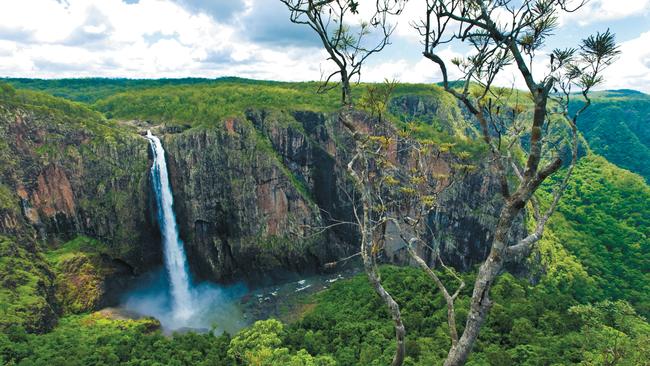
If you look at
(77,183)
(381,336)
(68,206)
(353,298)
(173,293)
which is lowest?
(173,293)

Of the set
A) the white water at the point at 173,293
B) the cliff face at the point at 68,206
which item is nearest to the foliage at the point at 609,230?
the white water at the point at 173,293

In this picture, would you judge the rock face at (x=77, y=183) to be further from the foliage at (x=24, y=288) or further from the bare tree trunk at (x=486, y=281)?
the bare tree trunk at (x=486, y=281)

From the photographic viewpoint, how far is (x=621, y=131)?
95.2 metres

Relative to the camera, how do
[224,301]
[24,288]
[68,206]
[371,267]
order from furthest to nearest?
1. [224,301]
2. [68,206]
3. [24,288]
4. [371,267]

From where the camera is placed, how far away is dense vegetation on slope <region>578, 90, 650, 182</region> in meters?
86.4

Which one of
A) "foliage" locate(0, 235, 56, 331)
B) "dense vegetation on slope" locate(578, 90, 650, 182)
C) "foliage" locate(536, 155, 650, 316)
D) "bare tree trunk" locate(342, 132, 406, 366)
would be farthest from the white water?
"dense vegetation on slope" locate(578, 90, 650, 182)

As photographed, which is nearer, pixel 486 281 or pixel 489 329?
pixel 486 281

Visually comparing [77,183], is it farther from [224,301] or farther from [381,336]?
[381,336]

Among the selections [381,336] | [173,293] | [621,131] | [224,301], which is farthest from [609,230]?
[621,131]

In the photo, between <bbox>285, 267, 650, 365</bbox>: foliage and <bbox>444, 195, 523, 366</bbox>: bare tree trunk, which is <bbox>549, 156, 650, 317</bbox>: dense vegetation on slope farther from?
<bbox>444, 195, 523, 366</bbox>: bare tree trunk

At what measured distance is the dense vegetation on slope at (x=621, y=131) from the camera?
86.4 m

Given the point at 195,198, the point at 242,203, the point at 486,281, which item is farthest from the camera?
the point at 242,203

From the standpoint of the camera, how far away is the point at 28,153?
34750mm

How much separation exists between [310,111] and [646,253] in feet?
138
